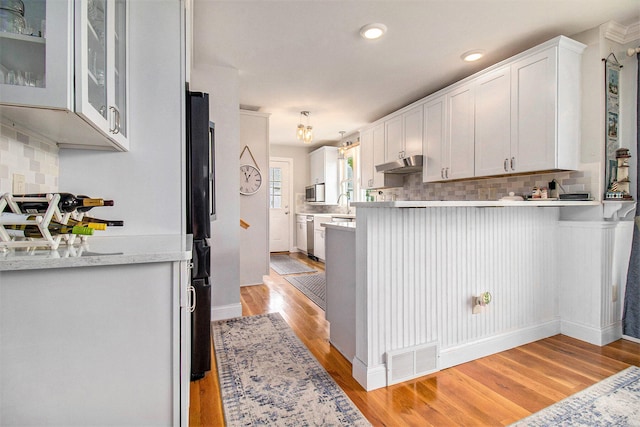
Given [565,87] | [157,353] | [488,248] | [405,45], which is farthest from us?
[405,45]

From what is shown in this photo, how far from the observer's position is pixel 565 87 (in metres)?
2.33

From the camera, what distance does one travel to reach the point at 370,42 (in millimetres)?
2504

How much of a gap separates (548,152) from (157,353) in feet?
9.14

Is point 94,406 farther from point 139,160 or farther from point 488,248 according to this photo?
point 488,248

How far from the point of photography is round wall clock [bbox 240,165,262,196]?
4004 mm

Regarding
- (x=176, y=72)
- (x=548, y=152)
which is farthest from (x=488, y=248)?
(x=176, y=72)

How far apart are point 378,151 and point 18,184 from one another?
159 inches

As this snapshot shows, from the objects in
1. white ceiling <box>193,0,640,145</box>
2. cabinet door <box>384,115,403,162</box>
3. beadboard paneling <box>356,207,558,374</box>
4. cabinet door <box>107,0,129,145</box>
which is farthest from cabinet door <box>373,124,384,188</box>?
cabinet door <box>107,0,129,145</box>

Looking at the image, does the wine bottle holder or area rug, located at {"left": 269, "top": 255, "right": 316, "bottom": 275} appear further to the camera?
area rug, located at {"left": 269, "top": 255, "right": 316, "bottom": 275}

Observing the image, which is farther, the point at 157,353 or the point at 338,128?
the point at 338,128

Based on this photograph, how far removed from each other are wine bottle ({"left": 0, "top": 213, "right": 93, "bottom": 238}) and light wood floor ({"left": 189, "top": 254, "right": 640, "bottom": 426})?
3.54ft

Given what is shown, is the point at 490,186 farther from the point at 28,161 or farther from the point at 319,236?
the point at 28,161

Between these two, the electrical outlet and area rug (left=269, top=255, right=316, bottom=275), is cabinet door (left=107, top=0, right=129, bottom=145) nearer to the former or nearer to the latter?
the electrical outlet

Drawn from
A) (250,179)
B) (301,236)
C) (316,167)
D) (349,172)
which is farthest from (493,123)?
(301,236)
